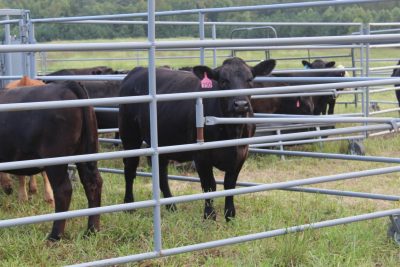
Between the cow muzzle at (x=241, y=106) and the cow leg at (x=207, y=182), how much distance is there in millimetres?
849

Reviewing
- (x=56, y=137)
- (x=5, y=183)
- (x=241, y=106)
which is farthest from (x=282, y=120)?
(x=5, y=183)

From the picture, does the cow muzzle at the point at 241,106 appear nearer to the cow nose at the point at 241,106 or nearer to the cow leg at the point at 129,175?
the cow nose at the point at 241,106

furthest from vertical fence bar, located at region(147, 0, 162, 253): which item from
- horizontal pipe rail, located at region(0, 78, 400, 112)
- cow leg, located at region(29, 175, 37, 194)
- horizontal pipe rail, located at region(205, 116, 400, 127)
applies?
cow leg, located at region(29, 175, 37, 194)

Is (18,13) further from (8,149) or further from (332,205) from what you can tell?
(332,205)

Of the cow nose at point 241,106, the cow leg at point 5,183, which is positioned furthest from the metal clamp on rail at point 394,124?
the cow leg at point 5,183

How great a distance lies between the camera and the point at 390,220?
16.6 ft

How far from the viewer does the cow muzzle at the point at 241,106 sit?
5.10 meters

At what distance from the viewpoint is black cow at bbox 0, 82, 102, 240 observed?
5078 millimetres

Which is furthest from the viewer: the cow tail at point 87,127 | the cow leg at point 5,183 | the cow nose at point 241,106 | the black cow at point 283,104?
the black cow at point 283,104

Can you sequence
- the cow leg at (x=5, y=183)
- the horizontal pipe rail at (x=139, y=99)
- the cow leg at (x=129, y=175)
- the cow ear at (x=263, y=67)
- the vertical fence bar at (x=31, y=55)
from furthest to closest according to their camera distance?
→ the vertical fence bar at (x=31, y=55) → the cow leg at (x=5, y=183) → the cow leg at (x=129, y=175) → the cow ear at (x=263, y=67) → the horizontal pipe rail at (x=139, y=99)

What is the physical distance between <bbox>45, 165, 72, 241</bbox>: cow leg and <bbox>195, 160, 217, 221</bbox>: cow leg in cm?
128

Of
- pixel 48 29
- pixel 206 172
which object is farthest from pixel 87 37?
pixel 206 172

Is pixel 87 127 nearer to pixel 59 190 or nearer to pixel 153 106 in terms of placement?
pixel 59 190

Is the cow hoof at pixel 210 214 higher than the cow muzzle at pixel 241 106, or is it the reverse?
the cow muzzle at pixel 241 106
